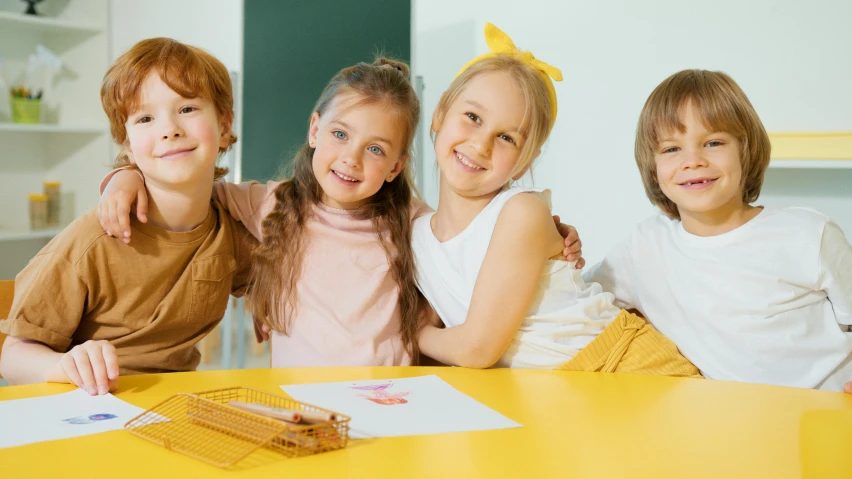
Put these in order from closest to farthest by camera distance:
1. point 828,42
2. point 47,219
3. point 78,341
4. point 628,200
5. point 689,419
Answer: point 689,419 < point 78,341 < point 828,42 < point 628,200 < point 47,219

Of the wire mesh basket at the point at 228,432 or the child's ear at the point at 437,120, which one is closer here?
the wire mesh basket at the point at 228,432

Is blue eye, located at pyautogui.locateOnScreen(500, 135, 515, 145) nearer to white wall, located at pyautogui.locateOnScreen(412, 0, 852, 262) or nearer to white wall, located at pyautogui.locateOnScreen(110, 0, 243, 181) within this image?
white wall, located at pyautogui.locateOnScreen(412, 0, 852, 262)

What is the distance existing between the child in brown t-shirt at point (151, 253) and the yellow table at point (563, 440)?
0.97ft

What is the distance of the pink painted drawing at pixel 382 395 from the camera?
1040 mm

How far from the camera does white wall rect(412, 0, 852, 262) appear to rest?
273 centimetres

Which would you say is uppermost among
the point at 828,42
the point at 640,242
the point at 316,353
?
the point at 828,42

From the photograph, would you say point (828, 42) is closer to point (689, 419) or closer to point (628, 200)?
point (628, 200)

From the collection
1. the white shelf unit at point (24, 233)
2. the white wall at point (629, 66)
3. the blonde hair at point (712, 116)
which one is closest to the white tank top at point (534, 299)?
the blonde hair at point (712, 116)

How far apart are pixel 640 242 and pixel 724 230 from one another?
0.55 feet

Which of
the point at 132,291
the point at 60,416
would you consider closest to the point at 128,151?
the point at 132,291

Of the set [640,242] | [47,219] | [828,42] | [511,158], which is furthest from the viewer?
[47,219]

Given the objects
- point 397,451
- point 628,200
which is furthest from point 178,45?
point 628,200

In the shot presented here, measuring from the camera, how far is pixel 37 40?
3.81 meters

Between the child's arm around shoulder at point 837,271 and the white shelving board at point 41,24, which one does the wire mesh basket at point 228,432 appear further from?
the white shelving board at point 41,24
